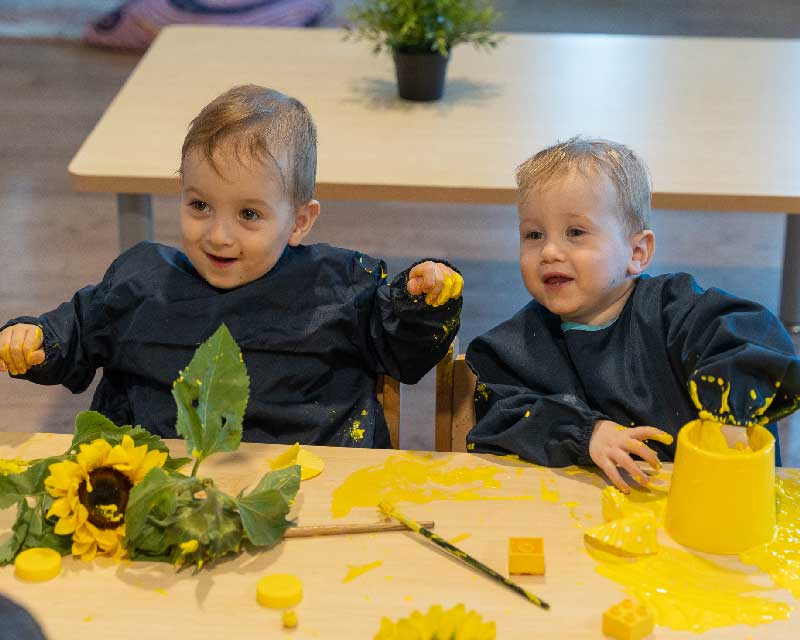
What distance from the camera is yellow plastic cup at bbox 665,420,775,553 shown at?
1373 mm

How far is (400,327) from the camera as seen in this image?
1838mm

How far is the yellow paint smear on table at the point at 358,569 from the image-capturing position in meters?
1.36

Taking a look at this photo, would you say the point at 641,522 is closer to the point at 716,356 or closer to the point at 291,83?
the point at 716,356

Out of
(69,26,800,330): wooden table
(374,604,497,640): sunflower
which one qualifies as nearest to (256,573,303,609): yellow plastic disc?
(374,604,497,640): sunflower

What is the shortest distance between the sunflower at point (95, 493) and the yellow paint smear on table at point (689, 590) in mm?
532

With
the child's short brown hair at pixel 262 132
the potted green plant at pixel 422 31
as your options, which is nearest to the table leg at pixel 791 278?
the potted green plant at pixel 422 31

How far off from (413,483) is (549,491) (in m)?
0.17

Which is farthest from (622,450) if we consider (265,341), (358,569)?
(265,341)

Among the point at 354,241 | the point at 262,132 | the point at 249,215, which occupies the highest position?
the point at 262,132

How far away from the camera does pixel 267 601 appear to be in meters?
1.31

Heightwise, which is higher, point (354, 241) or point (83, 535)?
point (83, 535)

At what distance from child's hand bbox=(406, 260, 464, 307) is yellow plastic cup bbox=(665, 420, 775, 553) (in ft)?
1.42

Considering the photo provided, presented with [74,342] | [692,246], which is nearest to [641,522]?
[74,342]

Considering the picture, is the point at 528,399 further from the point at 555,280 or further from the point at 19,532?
the point at 19,532
